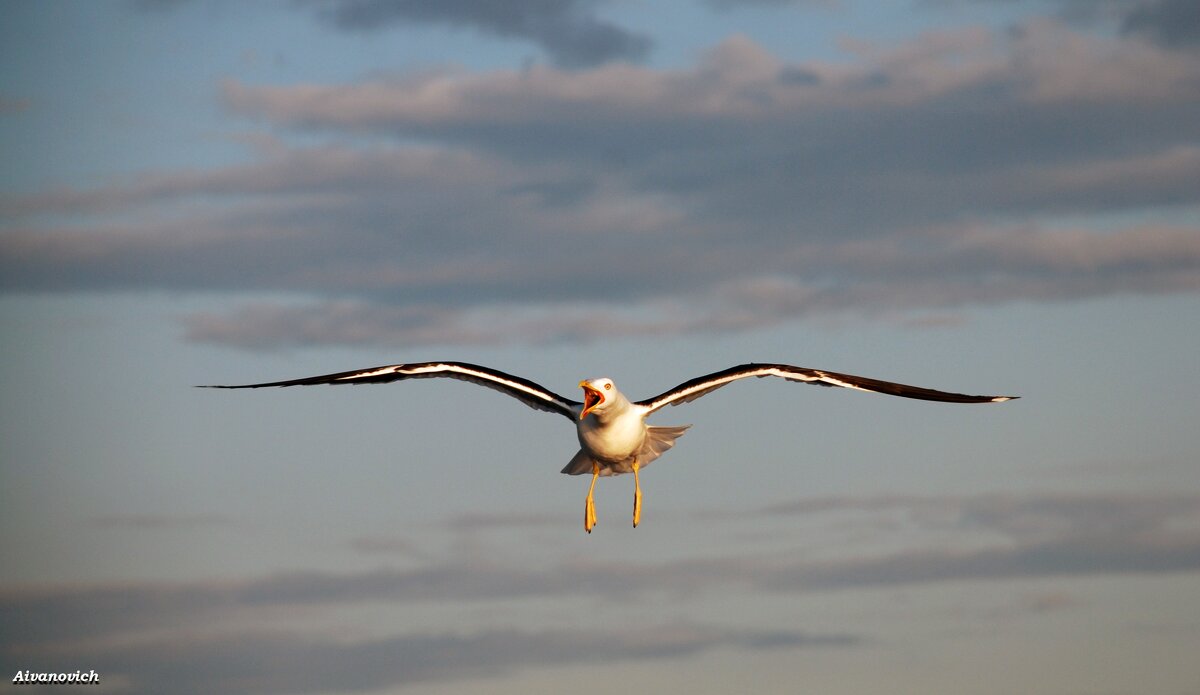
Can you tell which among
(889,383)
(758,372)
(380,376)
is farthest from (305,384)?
(889,383)

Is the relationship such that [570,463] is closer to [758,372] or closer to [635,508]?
[635,508]

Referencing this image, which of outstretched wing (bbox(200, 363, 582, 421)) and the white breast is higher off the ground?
outstretched wing (bbox(200, 363, 582, 421))

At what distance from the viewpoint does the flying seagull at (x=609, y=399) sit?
153ft

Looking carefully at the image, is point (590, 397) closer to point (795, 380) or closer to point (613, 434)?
point (613, 434)

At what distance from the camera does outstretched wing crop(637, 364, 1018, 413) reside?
47531mm

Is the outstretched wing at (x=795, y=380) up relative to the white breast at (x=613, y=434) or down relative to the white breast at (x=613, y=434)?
up

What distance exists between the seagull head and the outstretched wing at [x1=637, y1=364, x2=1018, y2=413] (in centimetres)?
209

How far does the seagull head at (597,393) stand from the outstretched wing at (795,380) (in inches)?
82.4

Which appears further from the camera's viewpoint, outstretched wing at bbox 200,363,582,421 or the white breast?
outstretched wing at bbox 200,363,582,421

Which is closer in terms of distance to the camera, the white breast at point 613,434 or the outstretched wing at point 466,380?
the white breast at point 613,434

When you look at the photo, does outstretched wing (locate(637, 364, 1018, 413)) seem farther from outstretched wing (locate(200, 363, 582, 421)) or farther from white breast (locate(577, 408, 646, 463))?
outstretched wing (locate(200, 363, 582, 421))

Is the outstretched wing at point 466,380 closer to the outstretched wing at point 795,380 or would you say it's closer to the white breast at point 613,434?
the white breast at point 613,434

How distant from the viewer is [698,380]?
156 feet

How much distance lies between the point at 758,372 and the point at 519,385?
687 cm
